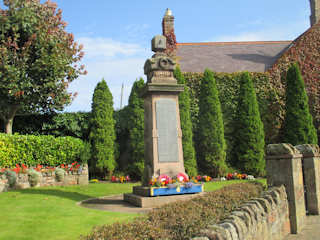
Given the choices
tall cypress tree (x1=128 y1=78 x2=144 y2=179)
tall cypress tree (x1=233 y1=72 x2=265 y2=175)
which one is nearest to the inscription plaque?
tall cypress tree (x1=128 y1=78 x2=144 y2=179)

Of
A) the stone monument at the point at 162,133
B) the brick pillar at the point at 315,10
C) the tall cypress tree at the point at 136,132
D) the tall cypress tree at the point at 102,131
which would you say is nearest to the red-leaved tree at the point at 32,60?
the tall cypress tree at the point at 102,131

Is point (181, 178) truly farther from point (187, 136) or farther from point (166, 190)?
point (187, 136)

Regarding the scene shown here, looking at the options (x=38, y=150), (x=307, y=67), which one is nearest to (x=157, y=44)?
(x=38, y=150)

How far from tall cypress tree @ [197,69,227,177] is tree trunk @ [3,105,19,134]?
995 centimetres

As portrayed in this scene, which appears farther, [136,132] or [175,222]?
[136,132]

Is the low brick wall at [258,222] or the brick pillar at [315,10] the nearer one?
the low brick wall at [258,222]

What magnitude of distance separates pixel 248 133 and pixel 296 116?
296 centimetres

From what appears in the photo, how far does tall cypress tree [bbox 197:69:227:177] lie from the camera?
16.1m

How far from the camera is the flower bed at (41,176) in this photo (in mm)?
11195

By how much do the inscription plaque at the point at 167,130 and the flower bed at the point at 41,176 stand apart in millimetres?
6325

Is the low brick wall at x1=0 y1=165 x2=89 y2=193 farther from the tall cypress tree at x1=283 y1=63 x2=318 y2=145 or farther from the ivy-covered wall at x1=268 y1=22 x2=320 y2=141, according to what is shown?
the ivy-covered wall at x1=268 y1=22 x2=320 y2=141

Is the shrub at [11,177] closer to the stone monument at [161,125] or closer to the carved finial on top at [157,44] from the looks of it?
the stone monument at [161,125]

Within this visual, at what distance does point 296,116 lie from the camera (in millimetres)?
16797

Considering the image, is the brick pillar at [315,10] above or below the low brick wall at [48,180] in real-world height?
above
